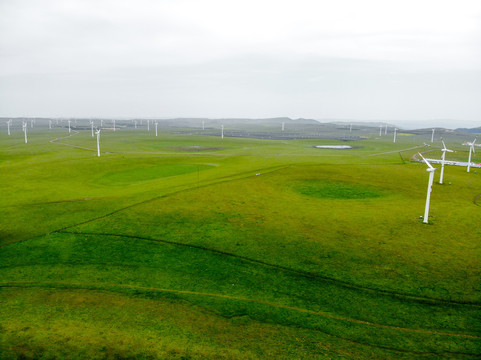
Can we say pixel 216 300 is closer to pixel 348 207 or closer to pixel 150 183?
pixel 348 207

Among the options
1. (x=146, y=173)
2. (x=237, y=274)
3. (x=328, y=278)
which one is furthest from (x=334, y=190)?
(x=146, y=173)

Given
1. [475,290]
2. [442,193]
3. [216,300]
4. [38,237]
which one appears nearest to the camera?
[216,300]

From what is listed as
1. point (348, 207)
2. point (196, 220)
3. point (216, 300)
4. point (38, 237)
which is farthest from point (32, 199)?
point (348, 207)

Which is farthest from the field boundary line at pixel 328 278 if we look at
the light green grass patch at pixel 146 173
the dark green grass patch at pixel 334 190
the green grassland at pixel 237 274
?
the light green grass patch at pixel 146 173

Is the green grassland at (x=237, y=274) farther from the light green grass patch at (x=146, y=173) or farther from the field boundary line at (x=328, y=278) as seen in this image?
the light green grass patch at (x=146, y=173)

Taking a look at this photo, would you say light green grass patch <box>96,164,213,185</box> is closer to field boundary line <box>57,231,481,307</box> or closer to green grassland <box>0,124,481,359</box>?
green grassland <box>0,124,481,359</box>
